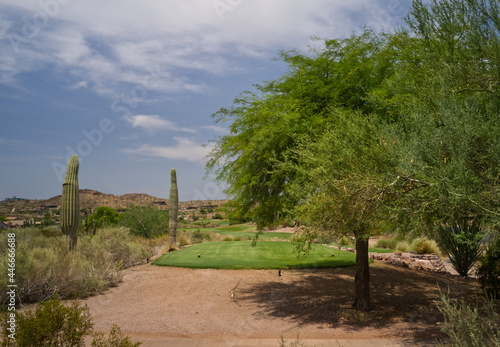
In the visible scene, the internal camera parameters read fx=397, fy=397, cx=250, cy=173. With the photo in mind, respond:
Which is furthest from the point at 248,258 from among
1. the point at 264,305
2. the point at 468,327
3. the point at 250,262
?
the point at 468,327

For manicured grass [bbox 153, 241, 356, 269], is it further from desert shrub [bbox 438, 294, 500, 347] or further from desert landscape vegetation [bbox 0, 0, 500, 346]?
desert shrub [bbox 438, 294, 500, 347]

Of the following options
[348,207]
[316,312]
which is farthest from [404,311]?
[348,207]

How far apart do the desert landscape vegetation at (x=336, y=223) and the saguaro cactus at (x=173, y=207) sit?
486 cm

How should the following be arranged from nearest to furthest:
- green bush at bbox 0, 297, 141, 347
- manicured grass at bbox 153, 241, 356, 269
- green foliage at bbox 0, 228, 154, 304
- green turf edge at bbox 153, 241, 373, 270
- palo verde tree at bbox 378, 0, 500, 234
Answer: green bush at bbox 0, 297, 141, 347 < palo verde tree at bbox 378, 0, 500, 234 < green foliage at bbox 0, 228, 154, 304 < green turf edge at bbox 153, 241, 373, 270 < manicured grass at bbox 153, 241, 356, 269

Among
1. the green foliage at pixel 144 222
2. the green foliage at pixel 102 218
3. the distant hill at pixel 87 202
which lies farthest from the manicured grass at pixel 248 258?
the distant hill at pixel 87 202

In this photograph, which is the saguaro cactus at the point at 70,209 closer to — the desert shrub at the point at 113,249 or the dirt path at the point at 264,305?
the desert shrub at the point at 113,249

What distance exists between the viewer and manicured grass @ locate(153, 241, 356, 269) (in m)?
16.8

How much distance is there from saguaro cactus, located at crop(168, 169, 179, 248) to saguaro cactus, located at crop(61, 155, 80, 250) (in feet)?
22.3

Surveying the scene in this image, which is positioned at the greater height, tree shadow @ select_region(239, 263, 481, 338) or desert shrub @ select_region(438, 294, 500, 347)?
desert shrub @ select_region(438, 294, 500, 347)

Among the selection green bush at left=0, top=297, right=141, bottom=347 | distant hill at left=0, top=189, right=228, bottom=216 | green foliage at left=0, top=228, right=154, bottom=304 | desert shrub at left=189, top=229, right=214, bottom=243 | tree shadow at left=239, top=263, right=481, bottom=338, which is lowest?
tree shadow at left=239, top=263, right=481, bottom=338

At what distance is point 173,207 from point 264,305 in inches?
624

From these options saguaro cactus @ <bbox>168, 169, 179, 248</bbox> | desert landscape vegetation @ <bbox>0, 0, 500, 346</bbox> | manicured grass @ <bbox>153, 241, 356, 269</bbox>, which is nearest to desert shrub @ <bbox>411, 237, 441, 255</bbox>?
desert landscape vegetation @ <bbox>0, 0, 500, 346</bbox>

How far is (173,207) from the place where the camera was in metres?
26.2

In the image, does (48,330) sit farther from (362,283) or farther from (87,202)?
(87,202)
